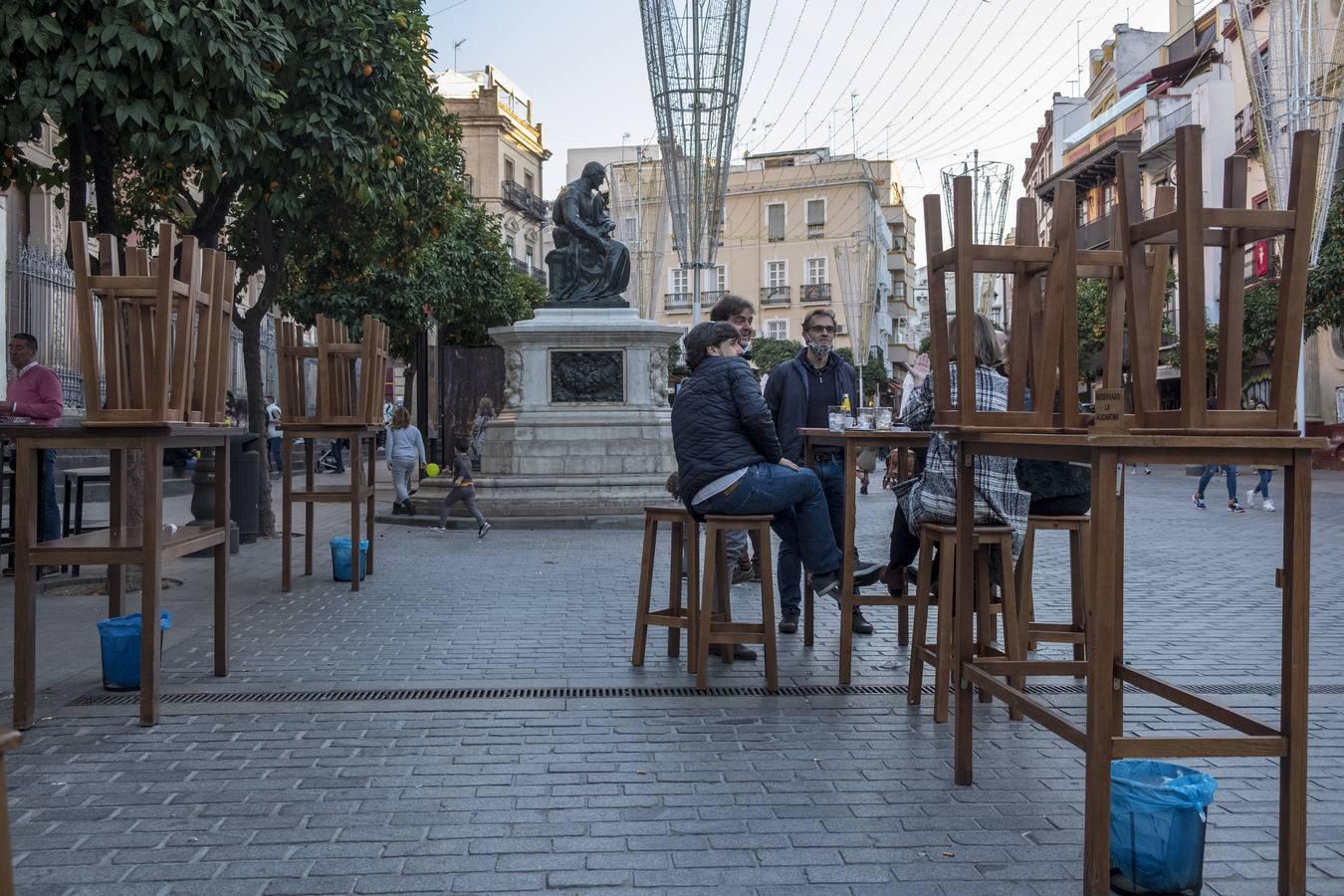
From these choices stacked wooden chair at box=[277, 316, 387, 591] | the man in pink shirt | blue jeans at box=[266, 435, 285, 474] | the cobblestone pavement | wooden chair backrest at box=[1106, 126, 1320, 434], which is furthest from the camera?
blue jeans at box=[266, 435, 285, 474]

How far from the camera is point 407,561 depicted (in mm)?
11195

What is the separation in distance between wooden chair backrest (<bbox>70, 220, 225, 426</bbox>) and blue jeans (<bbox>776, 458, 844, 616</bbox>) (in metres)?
3.43

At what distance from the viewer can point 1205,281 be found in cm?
312

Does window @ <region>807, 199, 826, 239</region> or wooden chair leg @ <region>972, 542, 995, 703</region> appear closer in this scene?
wooden chair leg @ <region>972, 542, 995, 703</region>

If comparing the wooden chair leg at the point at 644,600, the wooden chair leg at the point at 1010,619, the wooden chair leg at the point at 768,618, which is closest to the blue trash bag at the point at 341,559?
the wooden chair leg at the point at 644,600

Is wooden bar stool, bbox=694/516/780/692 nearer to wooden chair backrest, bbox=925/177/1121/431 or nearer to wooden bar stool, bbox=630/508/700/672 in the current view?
wooden bar stool, bbox=630/508/700/672

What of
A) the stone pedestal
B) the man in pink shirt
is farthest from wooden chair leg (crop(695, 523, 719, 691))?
the stone pedestal

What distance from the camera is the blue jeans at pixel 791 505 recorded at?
229 inches

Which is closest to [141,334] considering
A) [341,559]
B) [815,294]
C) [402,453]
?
[341,559]

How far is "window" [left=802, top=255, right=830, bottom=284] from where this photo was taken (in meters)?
68.3

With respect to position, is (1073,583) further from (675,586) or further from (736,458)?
(675,586)

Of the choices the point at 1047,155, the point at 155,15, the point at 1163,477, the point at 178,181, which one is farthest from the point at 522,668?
the point at 1047,155

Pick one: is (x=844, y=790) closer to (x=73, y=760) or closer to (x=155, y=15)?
(x=73, y=760)

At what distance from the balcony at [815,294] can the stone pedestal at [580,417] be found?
53284 mm
